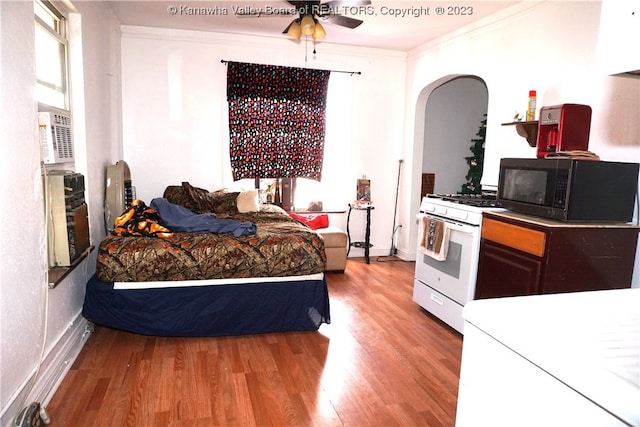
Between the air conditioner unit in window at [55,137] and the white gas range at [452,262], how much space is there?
269 cm

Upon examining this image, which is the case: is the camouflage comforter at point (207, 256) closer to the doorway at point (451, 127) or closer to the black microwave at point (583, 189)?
the black microwave at point (583, 189)

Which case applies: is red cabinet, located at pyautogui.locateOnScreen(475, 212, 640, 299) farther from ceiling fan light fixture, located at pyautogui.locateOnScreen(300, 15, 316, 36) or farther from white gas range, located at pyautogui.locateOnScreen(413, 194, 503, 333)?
ceiling fan light fixture, located at pyautogui.locateOnScreen(300, 15, 316, 36)

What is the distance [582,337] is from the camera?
28.5 inches

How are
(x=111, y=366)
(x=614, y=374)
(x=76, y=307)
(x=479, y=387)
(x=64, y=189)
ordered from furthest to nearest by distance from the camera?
(x=76, y=307) → (x=111, y=366) → (x=64, y=189) → (x=479, y=387) → (x=614, y=374)

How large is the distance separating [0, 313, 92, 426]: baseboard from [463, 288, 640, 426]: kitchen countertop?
6.76 ft

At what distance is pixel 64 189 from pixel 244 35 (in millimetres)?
3273

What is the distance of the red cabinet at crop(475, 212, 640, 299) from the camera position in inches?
93.9

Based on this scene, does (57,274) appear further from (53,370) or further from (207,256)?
(207,256)

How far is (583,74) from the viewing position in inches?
119

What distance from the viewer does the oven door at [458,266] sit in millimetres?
2977

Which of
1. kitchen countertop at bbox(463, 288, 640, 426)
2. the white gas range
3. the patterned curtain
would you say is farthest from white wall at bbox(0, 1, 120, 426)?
the white gas range

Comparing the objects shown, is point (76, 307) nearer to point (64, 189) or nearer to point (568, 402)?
point (64, 189)

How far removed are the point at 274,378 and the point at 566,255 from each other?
1861 mm

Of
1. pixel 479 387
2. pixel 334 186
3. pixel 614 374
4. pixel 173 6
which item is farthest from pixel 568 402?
pixel 334 186
